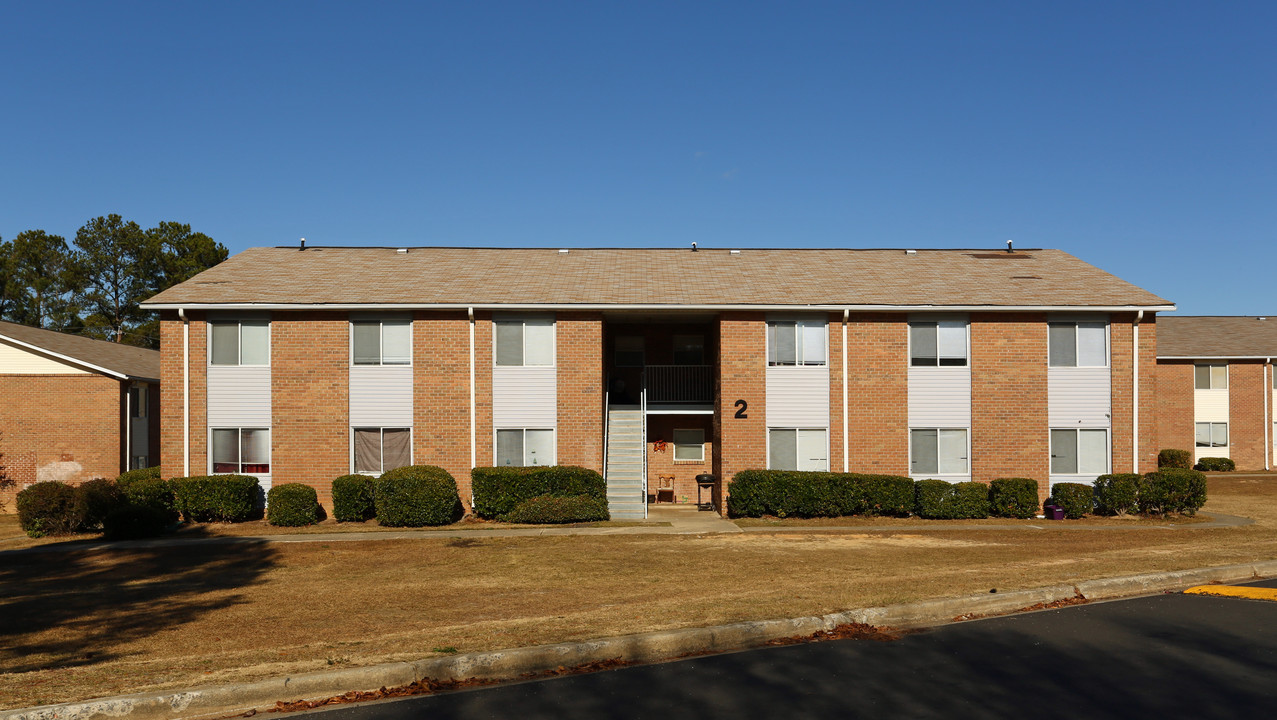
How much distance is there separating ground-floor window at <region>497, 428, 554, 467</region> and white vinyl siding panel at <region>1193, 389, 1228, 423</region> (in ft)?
106

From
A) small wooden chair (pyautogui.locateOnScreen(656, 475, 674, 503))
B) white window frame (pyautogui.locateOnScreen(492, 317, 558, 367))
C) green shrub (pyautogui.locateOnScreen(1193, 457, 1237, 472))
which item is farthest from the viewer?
green shrub (pyautogui.locateOnScreen(1193, 457, 1237, 472))

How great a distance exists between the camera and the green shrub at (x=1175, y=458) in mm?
36031

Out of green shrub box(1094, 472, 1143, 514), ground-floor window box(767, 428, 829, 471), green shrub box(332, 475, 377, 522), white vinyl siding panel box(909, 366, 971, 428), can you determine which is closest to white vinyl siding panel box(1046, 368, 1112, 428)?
green shrub box(1094, 472, 1143, 514)

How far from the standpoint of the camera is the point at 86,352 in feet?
93.9

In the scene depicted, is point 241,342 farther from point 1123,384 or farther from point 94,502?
point 1123,384

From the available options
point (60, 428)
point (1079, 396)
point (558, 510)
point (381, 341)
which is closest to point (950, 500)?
point (1079, 396)

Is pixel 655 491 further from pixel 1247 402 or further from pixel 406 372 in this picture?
pixel 1247 402

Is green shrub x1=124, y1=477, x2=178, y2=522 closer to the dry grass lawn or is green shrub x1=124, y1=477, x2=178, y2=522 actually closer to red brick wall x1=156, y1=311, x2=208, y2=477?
red brick wall x1=156, y1=311, x2=208, y2=477

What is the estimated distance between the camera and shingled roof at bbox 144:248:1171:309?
21.6 meters

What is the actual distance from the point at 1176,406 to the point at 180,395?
39451mm

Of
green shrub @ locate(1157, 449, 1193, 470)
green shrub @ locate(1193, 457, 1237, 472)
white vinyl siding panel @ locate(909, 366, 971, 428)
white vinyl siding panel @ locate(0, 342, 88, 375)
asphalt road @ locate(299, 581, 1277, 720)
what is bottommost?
green shrub @ locate(1193, 457, 1237, 472)

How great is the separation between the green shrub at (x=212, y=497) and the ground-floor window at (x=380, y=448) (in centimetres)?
260

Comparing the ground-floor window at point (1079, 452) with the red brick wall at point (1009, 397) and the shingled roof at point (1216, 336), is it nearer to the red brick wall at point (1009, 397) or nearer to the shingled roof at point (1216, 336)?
the red brick wall at point (1009, 397)

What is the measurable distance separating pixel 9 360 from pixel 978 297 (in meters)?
28.3
